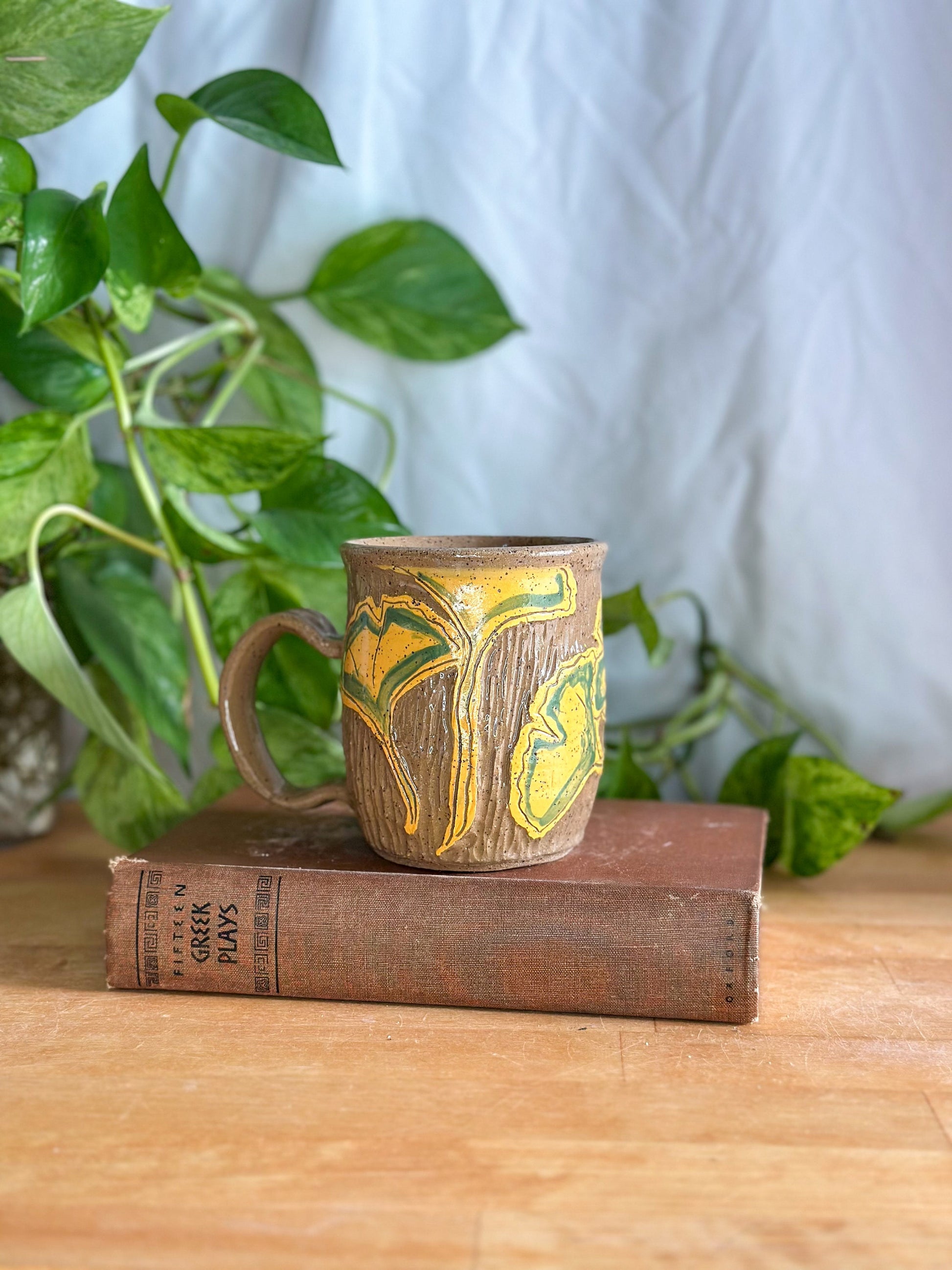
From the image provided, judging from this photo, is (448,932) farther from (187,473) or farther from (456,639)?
(187,473)

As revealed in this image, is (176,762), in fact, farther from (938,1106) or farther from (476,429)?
(938,1106)

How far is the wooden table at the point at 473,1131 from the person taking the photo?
39 centimetres

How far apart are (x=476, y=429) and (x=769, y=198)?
280 millimetres

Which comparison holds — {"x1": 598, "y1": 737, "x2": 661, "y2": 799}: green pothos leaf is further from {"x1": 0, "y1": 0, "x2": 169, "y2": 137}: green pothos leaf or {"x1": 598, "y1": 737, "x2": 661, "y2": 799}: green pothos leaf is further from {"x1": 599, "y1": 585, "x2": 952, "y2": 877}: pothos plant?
{"x1": 0, "y1": 0, "x2": 169, "y2": 137}: green pothos leaf

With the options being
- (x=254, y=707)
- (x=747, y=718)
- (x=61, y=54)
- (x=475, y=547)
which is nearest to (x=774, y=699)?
(x=747, y=718)

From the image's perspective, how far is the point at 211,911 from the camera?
0.59 m

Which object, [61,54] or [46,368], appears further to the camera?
[46,368]

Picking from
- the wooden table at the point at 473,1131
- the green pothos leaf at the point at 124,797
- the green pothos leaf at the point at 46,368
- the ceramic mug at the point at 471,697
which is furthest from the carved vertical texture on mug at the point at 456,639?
the green pothos leaf at the point at 46,368

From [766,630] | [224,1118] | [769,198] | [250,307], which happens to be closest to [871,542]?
[766,630]

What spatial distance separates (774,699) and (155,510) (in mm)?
489

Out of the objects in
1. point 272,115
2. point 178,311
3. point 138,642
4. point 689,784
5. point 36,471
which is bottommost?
point 689,784

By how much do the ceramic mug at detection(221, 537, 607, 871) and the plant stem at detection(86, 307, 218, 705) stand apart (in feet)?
0.63

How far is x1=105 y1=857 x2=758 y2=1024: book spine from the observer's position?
0.55m

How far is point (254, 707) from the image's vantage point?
658mm
